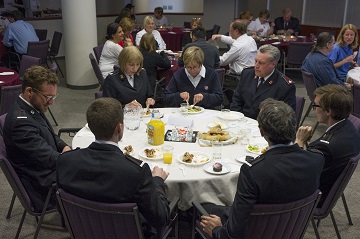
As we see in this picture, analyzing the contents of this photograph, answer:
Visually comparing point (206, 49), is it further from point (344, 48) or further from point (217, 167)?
point (217, 167)

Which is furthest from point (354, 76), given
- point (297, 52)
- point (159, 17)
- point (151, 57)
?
point (159, 17)

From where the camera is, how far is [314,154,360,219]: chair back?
2500mm

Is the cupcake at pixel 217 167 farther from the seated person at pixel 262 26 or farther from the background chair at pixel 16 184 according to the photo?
the seated person at pixel 262 26

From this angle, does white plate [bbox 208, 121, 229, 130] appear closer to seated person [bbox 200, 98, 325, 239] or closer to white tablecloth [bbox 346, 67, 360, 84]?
seated person [bbox 200, 98, 325, 239]

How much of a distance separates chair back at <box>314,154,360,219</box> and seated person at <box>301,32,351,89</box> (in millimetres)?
2798

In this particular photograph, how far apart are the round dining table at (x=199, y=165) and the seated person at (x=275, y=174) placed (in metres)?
0.48

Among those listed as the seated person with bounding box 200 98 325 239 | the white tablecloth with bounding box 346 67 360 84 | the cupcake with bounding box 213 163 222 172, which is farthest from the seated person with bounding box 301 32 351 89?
the seated person with bounding box 200 98 325 239

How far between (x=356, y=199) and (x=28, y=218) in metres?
2.98

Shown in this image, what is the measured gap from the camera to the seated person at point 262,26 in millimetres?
9656

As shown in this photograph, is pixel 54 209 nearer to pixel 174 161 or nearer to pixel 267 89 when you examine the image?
pixel 174 161

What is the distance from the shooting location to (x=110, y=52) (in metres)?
5.94

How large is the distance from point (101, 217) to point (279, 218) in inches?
34.2

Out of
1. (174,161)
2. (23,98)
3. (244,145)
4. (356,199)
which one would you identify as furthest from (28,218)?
(356,199)

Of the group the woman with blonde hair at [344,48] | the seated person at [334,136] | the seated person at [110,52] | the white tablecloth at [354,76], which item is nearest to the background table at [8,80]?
the seated person at [110,52]
